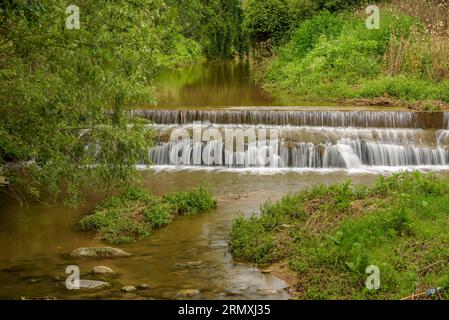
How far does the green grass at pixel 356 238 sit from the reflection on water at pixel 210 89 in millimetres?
11115

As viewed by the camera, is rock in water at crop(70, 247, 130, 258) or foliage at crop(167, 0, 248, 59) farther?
foliage at crop(167, 0, 248, 59)

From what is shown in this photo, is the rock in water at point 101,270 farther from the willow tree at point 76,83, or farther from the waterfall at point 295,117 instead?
the waterfall at point 295,117

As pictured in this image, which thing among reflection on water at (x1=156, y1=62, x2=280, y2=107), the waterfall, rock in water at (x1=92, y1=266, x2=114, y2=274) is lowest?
rock in water at (x1=92, y1=266, x2=114, y2=274)

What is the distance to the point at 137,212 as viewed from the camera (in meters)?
14.3

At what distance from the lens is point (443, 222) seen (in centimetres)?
1158

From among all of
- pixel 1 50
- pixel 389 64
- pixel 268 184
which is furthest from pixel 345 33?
pixel 1 50

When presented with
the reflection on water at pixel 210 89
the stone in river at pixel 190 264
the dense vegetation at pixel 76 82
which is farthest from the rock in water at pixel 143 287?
the reflection on water at pixel 210 89

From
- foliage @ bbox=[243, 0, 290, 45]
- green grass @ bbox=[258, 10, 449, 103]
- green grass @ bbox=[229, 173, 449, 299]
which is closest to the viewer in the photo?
green grass @ bbox=[229, 173, 449, 299]

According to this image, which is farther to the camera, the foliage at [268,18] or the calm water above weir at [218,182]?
the foliage at [268,18]

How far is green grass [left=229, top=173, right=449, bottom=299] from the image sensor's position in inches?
394

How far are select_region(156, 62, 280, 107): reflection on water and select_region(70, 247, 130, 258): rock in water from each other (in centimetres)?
1130

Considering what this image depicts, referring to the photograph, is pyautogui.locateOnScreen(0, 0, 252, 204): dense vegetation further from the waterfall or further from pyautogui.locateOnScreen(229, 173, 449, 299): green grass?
the waterfall

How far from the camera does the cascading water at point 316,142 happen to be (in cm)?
1981

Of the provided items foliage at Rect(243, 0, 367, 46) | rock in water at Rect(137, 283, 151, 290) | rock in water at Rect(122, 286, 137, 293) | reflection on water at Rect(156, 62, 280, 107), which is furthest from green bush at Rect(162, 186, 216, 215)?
foliage at Rect(243, 0, 367, 46)
